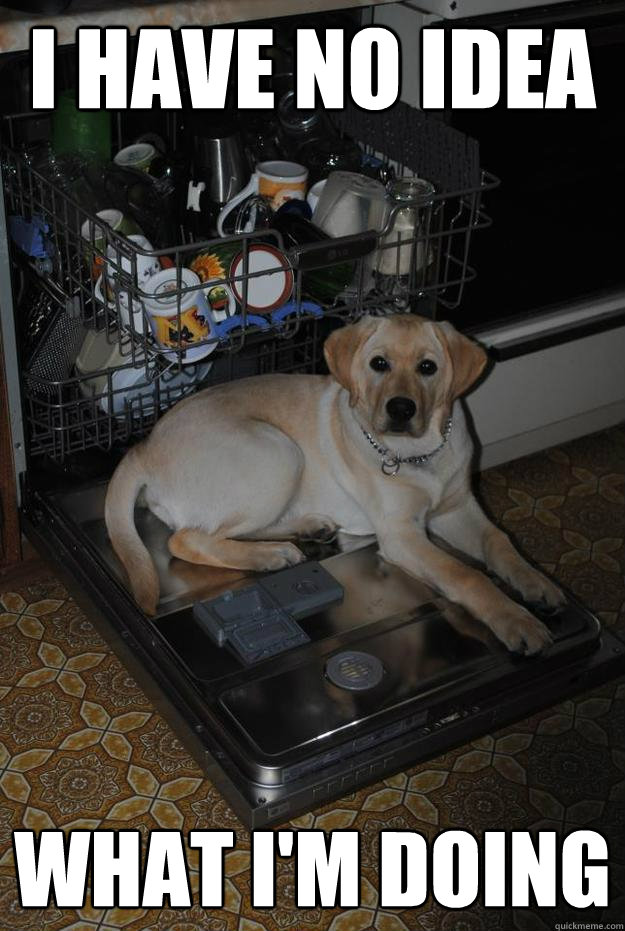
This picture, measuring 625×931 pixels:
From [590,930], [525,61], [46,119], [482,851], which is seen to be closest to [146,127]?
[46,119]

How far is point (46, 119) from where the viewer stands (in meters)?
2.03

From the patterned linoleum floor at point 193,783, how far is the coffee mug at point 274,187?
768 millimetres

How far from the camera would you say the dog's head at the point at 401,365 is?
69.9 inches

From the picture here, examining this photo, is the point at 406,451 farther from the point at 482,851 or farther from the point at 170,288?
the point at 482,851

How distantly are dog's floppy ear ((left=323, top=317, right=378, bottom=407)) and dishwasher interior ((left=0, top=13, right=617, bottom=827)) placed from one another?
5cm

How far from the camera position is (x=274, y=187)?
6.22 ft

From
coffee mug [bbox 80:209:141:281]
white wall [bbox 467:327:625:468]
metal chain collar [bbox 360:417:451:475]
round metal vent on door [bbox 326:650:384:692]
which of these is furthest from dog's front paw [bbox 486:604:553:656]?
coffee mug [bbox 80:209:141:281]

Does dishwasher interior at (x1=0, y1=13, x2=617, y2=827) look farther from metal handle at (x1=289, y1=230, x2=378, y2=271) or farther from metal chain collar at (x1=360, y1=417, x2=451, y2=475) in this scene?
metal chain collar at (x1=360, y1=417, x2=451, y2=475)

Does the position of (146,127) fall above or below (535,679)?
above

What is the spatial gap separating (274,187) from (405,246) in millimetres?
234

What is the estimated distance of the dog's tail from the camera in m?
1.73

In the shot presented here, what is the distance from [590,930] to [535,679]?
0.34m

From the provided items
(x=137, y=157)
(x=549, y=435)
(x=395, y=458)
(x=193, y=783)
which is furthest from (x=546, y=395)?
(x=193, y=783)

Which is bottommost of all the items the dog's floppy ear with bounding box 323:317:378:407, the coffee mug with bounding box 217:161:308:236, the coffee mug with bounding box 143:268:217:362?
the dog's floppy ear with bounding box 323:317:378:407
